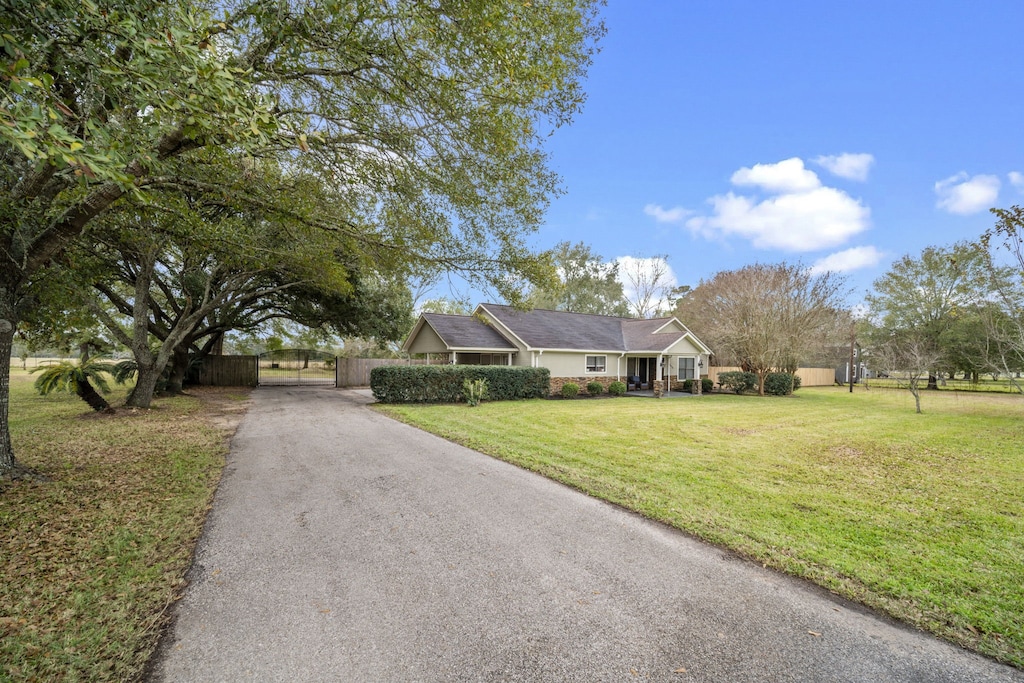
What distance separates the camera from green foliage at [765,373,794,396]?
24344 millimetres

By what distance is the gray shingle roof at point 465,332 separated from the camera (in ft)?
67.7

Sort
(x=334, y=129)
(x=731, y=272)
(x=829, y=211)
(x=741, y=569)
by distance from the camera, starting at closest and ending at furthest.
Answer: (x=741, y=569), (x=334, y=129), (x=829, y=211), (x=731, y=272)

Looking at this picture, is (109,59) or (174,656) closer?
(174,656)

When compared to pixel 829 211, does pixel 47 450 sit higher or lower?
lower

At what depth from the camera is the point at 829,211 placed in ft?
62.6

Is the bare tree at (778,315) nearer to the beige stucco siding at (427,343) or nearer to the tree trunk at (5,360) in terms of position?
the beige stucco siding at (427,343)

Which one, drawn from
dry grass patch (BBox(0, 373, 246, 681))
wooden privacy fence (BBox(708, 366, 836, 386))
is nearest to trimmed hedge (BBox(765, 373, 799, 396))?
wooden privacy fence (BBox(708, 366, 836, 386))

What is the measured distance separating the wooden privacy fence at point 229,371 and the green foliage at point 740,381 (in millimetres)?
27430

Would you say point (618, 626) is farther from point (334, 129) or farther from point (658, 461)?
point (334, 129)

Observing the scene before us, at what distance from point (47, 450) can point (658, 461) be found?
34.2ft

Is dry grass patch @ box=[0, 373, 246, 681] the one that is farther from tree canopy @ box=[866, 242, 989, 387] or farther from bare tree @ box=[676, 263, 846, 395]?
tree canopy @ box=[866, 242, 989, 387]

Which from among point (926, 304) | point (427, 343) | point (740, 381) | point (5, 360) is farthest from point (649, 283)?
point (5, 360)

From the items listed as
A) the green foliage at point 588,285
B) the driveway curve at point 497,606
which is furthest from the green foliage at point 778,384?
the driveway curve at point 497,606

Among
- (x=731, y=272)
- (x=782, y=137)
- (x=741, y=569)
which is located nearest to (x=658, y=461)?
(x=741, y=569)
